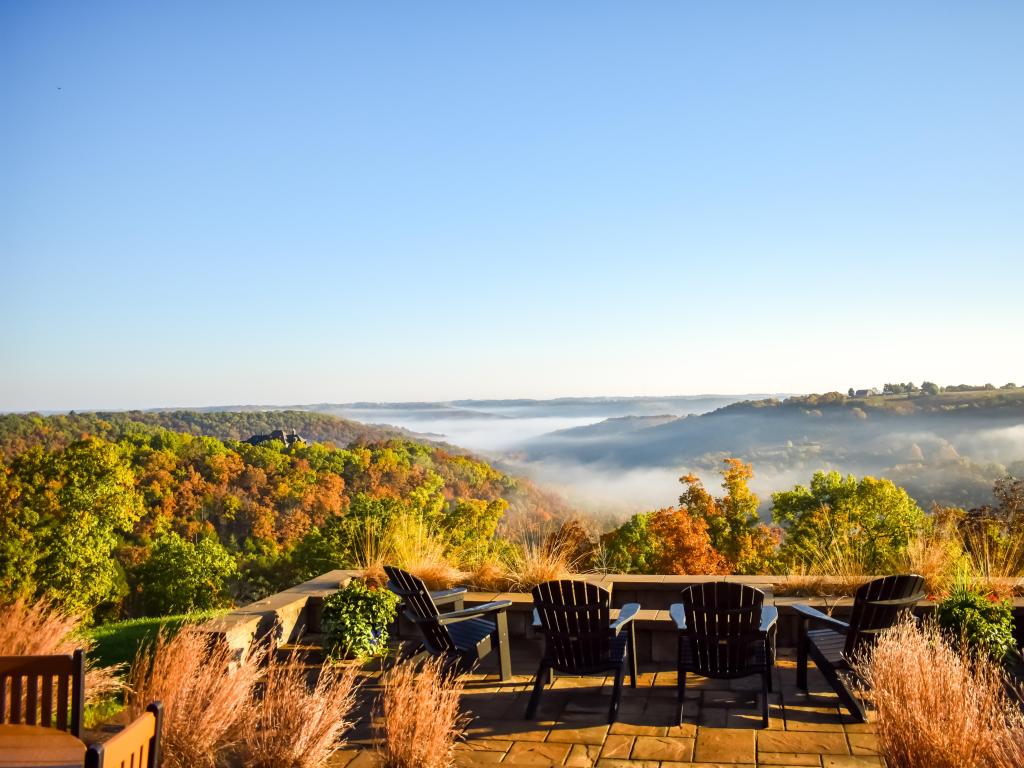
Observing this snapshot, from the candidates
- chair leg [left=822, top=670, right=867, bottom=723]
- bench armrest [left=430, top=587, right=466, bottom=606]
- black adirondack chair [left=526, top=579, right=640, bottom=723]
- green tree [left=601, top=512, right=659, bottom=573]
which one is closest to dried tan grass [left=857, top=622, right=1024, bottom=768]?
chair leg [left=822, top=670, right=867, bottom=723]

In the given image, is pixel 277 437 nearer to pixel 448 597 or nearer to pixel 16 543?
pixel 16 543

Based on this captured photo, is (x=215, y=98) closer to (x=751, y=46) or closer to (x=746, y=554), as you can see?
(x=751, y=46)

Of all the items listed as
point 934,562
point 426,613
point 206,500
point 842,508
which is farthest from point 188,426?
point 934,562

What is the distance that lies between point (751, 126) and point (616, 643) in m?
9.84

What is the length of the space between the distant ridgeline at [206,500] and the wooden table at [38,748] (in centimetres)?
476

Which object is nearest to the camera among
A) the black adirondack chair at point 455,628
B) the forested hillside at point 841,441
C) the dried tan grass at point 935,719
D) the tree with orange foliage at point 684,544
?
the dried tan grass at point 935,719

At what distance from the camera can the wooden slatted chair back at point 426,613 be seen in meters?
4.78

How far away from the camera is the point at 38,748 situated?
7.78 feet

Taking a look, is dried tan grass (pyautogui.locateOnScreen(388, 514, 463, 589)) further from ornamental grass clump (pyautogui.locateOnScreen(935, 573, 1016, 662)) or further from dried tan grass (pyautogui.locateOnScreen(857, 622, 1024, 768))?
dried tan grass (pyautogui.locateOnScreen(857, 622, 1024, 768))

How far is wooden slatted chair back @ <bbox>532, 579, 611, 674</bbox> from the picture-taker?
177 inches

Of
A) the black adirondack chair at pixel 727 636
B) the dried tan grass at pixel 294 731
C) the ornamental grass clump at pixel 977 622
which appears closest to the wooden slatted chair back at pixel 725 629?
the black adirondack chair at pixel 727 636

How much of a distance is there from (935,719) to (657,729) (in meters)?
1.68

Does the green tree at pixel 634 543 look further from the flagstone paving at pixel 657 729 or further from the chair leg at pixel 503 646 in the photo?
the flagstone paving at pixel 657 729

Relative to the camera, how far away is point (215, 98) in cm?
1257
